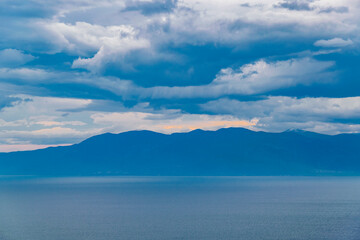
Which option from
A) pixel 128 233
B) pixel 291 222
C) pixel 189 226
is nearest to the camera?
pixel 128 233

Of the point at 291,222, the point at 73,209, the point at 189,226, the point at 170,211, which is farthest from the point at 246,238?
the point at 73,209

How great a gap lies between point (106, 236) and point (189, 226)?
22.6 m

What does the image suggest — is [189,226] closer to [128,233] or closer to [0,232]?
[128,233]

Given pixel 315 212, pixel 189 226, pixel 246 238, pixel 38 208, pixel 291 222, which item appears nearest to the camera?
pixel 246 238

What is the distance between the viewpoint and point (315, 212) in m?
152

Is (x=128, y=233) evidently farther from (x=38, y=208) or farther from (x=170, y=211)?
(x=38, y=208)

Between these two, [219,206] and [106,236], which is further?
[219,206]

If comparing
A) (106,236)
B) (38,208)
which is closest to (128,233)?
(106,236)

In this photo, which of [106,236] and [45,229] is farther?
[45,229]

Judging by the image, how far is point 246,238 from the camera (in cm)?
10050

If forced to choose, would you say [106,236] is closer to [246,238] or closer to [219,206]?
[246,238]

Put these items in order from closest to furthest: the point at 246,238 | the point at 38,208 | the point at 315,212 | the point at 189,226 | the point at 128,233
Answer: the point at 246,238, the point at 128,233, the point at 189,226, the point at 315,212, the point at 38,208

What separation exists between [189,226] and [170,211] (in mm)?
36383

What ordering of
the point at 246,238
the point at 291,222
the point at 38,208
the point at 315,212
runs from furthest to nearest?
the point at 38,208 < the point at 315,212 < the point at 291,222 < the point at 246,238
